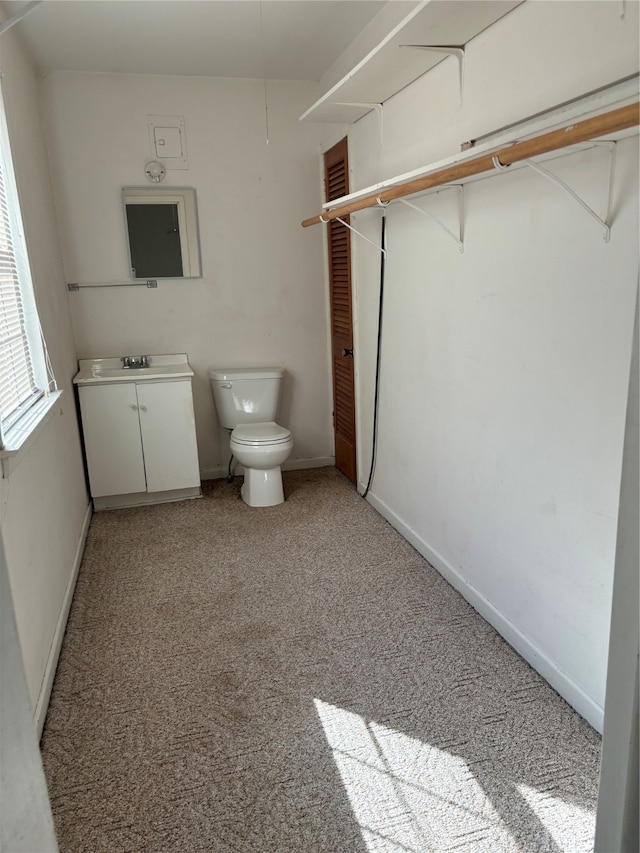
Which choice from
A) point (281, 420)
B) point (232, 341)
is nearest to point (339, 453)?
point (281, 420)

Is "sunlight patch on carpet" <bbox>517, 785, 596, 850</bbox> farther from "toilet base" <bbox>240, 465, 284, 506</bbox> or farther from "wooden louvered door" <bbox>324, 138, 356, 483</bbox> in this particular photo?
"wooden louvered door" <bbox>324, 138, 356, 483</bbox>

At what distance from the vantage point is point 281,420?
414cm

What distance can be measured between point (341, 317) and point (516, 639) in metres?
2.22

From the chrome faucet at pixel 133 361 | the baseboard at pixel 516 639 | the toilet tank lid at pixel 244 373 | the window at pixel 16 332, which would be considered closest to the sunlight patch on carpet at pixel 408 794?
the baseboard at pixel 516 639

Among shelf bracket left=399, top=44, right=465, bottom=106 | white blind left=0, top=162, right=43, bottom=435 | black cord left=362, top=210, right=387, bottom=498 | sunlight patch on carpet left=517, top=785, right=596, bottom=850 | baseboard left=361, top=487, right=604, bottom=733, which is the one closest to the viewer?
sunlight patch on carpet left=517, top=785, right=596, bottom=850

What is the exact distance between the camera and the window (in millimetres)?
2203

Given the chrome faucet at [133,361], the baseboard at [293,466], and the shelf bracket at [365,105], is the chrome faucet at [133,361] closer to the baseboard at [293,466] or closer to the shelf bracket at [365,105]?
the baseboard at [293,466]

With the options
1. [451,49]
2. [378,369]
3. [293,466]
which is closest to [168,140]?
[378,369]

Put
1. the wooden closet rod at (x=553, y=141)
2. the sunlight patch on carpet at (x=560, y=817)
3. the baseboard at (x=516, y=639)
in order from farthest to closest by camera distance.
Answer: the baseboard at (x=516, y=639) < the sunlight patch on carpet at (x=560, y=817) < the wooden closet rod at (x=553, y=141)

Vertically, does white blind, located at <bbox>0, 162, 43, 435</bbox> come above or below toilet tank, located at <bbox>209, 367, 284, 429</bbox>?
above

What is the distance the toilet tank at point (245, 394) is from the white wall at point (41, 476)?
→ 2.82 ft

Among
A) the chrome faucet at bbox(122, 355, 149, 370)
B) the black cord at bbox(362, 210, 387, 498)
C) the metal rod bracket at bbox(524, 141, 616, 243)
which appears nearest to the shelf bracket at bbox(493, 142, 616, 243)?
the metal rod bracket at bbox(524, 141, 616, 243)

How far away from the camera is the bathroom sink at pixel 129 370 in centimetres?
341

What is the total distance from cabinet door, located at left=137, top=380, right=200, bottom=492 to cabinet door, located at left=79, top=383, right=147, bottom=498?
0.16 feet
